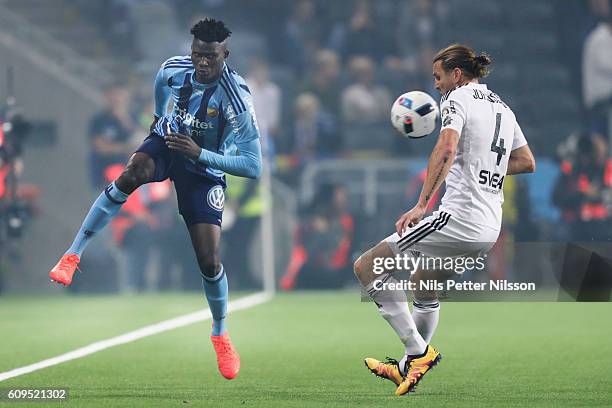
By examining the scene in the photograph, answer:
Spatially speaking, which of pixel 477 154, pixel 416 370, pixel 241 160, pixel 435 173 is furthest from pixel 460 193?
pixel 241 160

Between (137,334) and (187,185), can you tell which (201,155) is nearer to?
(187,185)

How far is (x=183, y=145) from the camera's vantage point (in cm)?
806

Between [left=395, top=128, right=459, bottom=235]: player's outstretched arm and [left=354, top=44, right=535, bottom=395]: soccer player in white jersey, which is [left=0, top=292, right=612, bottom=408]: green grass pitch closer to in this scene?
[left=354, top=44, right=535, bottom=395]: soccer player in white jersey

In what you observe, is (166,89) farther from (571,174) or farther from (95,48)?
(95,48)

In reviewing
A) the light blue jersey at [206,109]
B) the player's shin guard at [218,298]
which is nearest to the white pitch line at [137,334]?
the player's shin guard at [218,298]

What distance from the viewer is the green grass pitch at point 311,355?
23.9ft

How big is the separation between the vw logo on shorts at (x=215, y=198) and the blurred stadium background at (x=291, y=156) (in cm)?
191

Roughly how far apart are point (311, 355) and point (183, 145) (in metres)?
2.22

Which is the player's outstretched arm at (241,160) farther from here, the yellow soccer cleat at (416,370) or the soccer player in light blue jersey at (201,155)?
the yellow soccer cleat at (416,370)

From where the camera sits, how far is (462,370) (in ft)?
28.3

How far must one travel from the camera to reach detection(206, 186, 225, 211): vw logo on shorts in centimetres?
843

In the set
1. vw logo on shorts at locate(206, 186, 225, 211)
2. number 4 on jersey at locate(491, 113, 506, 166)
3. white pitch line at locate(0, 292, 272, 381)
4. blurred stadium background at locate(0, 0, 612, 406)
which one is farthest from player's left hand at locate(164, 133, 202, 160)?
blurred stadium background at locate(0, 0, 612, 406)

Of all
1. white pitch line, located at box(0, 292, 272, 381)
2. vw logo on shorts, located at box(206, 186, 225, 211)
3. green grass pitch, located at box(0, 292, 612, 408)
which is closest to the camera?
green grass pitch, located at box(0, 292, 612, 408)

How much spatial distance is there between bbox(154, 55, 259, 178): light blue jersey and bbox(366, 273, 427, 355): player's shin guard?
138cm
